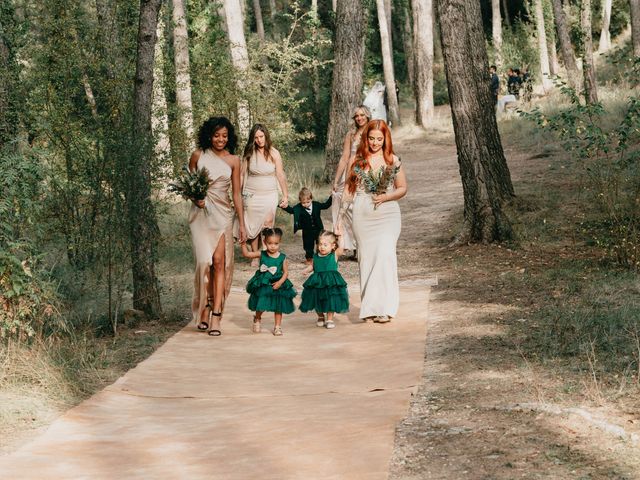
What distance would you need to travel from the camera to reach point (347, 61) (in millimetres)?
20609

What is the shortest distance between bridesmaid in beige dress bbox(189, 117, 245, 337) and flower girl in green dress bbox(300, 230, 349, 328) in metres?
0.90

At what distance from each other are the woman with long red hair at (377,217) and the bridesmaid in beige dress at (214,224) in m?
1.32

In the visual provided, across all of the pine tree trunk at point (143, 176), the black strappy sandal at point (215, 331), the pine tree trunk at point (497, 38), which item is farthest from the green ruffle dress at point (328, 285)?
the pine tree trunk at point (497, 38)

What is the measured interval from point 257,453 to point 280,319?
427 cm

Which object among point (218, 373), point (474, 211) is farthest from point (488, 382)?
point (474, 211)

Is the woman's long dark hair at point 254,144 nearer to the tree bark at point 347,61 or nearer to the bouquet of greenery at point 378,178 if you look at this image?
the bouquet of greenery at point 378,178

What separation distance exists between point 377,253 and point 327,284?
2.03 ft

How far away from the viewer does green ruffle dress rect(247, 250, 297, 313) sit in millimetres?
10203

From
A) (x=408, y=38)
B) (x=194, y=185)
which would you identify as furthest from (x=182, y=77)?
(x=408, y=38)

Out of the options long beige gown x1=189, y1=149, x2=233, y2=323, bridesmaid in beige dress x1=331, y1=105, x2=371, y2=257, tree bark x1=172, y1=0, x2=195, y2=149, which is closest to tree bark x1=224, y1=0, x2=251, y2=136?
tree bark x1=172, y1=0, x2=195, y2=149

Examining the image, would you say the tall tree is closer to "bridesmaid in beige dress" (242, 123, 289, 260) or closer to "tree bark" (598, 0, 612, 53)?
"tree bark" (598, 0, 612, 53)

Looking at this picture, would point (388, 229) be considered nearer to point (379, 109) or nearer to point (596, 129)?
point (596, 129)

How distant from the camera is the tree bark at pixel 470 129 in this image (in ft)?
48.1

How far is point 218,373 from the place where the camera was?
8.84 metres
